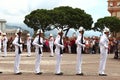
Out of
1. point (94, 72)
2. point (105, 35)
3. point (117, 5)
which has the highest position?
point (117, 5)

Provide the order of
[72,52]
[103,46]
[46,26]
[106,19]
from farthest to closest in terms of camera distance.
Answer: [106,19]
[46,26]
[72,52]
[103,46]

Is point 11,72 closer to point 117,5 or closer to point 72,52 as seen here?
point 72,52

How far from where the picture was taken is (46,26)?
88500 mm

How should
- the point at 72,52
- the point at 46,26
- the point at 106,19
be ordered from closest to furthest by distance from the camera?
the point at 72,52
the point at 46,26
the point at 106,19

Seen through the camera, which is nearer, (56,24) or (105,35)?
(105,35)

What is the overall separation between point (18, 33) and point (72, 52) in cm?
2285

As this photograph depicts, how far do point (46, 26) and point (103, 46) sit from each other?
65633 mm

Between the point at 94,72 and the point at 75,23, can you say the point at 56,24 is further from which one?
the point at 94,72

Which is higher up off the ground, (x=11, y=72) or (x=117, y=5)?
(x=117, y=5)

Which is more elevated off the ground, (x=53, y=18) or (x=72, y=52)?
(x=53, y=18)

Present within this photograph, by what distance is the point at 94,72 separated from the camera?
951 inches

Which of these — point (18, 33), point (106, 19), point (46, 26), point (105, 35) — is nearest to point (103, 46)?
point (105, 35)

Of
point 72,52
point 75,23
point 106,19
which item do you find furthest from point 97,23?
point 72,52

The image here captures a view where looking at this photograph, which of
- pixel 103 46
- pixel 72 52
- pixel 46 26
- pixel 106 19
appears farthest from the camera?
pixel 106 19
